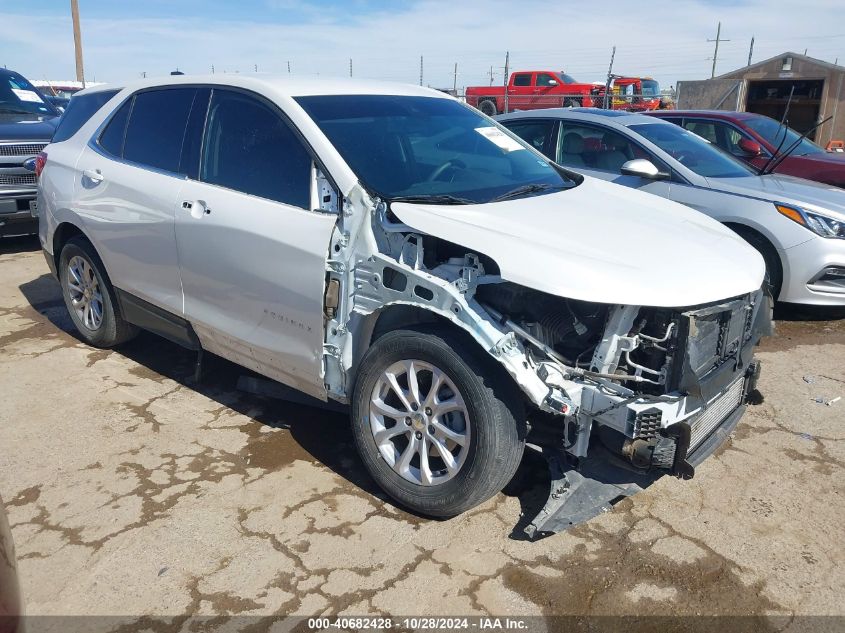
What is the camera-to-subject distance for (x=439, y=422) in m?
3.00

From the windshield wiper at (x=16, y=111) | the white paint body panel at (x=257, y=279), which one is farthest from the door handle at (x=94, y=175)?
the windshield wiper at (x=16, y=111)

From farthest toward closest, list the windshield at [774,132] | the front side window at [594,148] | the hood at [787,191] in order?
1. the windshield at [774,132]
2. the front side window at [594,148]
3. the hood at [787,191]

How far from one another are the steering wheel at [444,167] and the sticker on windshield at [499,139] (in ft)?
1.47

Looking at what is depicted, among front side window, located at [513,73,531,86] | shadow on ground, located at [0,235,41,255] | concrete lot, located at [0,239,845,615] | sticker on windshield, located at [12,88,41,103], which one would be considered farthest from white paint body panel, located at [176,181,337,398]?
front side window, located at [513,73,531,86]

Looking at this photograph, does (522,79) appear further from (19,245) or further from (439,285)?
(439,285)

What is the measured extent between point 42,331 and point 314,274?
3418 millimetres

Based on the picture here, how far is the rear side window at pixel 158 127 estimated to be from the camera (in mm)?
4051

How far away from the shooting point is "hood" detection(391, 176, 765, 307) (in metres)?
2.66

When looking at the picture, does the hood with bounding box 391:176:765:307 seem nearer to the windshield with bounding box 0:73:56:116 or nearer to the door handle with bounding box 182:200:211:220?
the door handle with bounding box 182:200:211:220

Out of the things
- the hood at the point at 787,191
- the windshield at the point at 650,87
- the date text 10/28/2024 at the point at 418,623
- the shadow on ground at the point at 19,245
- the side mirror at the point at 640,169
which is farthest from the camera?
the windshield at the point at 650,87

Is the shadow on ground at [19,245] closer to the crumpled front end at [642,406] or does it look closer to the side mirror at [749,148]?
the crumpled front end at [642,406]

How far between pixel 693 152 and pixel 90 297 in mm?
5241

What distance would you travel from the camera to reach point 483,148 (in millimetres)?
3992

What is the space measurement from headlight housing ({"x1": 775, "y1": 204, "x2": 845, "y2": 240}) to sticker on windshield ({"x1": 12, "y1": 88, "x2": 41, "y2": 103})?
9.03 meters
